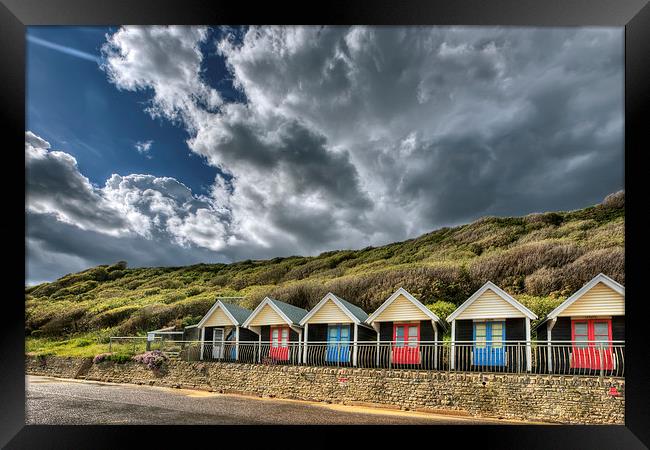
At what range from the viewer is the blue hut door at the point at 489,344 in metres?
9.56

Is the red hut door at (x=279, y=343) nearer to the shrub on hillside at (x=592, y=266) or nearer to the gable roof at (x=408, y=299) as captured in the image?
the gable roof at (x=408, y=299)

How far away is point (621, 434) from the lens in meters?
5.36

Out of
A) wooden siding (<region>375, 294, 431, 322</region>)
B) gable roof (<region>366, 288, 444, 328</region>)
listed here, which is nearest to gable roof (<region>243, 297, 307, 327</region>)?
gable roof (<region>366, 288, 444, 328</region>)

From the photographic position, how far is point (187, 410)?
877 centimetres

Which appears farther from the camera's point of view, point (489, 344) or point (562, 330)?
point (489, 344)

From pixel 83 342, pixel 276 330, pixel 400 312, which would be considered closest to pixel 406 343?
pixel 400 312

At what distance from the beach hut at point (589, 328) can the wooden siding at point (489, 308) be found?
76 cm

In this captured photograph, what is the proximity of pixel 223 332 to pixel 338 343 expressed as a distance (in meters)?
3.70

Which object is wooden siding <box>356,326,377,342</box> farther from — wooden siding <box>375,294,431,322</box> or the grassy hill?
the grassy hill

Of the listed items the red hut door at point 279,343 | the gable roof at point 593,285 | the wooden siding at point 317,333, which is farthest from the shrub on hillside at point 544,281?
the red hut door at point 279,343

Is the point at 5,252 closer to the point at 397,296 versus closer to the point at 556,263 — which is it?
the point at 397,296

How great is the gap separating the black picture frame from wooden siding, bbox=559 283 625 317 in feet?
11.9

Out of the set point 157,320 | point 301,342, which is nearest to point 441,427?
point 301,342

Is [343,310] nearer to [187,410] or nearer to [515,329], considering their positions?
[515,329]
